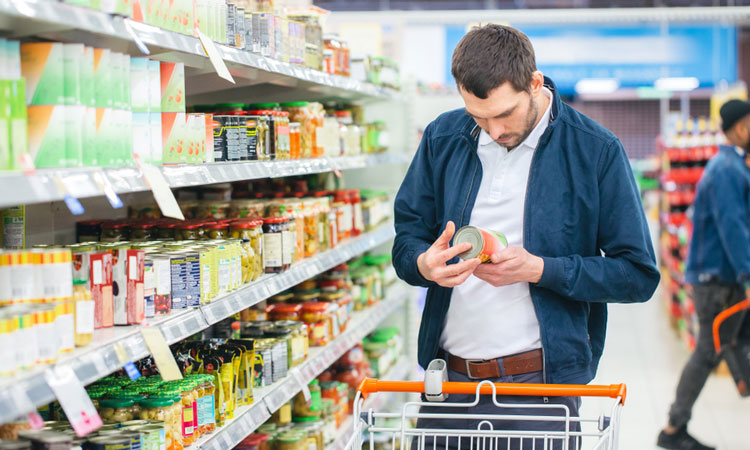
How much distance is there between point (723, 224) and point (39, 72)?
448cm

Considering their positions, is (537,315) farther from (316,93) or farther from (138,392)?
(316,93)

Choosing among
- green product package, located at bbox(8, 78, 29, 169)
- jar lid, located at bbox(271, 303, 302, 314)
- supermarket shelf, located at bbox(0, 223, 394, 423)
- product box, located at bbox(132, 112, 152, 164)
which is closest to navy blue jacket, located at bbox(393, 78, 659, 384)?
supermarket shelf, located at bbox(0, 223, 394, 423)

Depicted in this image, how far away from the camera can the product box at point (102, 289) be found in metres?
2.06

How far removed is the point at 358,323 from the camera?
436 cm

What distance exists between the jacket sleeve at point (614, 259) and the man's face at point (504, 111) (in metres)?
0.27

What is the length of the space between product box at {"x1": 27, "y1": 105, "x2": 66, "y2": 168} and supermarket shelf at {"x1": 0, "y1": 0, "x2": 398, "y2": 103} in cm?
18

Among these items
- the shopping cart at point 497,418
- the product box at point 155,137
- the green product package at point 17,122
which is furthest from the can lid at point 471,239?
the green product package at point 17,122

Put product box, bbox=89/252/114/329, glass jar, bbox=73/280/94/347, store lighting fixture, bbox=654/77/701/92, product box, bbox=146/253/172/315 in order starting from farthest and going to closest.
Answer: store lighting fixture, bbox=654/77/701/92 → product box, bbox=146/253/172/315 → product box, bbox=89/252/114/329 → glass jar, bbox=73/280/94/347

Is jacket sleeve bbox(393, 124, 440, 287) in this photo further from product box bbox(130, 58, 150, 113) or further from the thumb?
product box bbox(130, 58, 150, 113)

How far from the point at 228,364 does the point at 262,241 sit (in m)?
0.58

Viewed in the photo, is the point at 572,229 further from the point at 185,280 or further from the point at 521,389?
the point at 185,280

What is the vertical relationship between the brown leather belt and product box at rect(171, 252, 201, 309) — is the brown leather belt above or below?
below

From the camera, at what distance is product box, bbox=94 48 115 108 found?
1925mm

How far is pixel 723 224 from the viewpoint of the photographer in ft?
17.3
